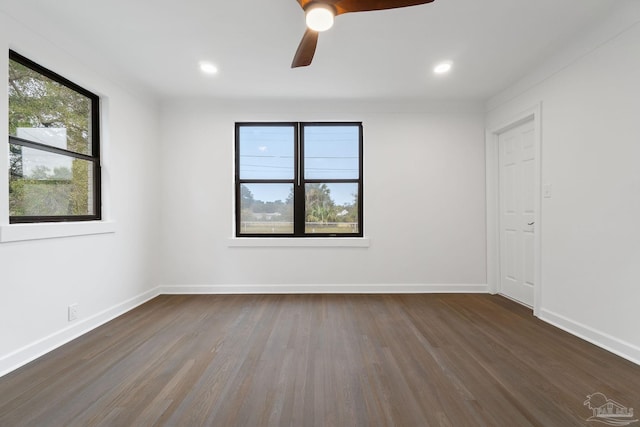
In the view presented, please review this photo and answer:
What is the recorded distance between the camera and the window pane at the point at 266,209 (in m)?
3.98

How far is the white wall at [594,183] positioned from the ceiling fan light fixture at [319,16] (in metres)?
2.19

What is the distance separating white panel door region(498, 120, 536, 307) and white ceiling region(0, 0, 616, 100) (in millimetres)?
695

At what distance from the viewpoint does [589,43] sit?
239 centimetres

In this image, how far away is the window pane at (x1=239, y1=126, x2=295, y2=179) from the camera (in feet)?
13.1

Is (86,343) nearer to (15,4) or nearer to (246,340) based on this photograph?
(246,340)

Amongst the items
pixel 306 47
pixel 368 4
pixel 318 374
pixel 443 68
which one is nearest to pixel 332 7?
pixel 368 4

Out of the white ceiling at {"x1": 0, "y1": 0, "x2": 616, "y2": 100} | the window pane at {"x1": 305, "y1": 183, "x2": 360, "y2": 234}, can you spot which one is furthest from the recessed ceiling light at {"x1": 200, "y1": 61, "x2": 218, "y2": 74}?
the window pane at {"x1": 305, "y1": 183, "x2": 360, "y2": 234}

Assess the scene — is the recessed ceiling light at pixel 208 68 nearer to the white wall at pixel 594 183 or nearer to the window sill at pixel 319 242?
the window sill at pixel 319 242

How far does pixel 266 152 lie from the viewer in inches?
157

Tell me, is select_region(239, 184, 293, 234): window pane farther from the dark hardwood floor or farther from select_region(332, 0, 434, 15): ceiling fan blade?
select_region(332, 0, 434, 15): ceiling fan blade

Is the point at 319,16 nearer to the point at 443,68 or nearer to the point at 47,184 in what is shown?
the point at 443,68

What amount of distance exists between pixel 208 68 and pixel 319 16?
5.85 feet

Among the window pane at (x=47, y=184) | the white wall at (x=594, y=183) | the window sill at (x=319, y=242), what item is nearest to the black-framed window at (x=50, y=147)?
the window pane at (x=47, y=184)

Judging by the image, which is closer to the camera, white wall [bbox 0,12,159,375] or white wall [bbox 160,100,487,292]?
white wall [bbox 0,12,159,375]
